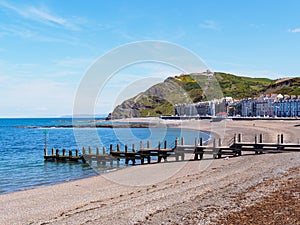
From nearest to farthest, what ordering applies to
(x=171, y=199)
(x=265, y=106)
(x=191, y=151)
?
1. (x=171, y=199)
2. (x=191, y=151)
3. (x=265, y=106)

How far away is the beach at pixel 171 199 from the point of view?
34.7ft

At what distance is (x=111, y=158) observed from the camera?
1293 inches

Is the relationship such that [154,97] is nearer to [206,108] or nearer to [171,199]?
[171,199]

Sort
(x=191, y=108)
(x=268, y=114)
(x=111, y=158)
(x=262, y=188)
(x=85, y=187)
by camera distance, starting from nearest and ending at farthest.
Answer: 1. (x=262, y=188)
2. (x=85, y=187)
3. (x=111, y=158)
4. (x=268, y=114)
5. (x=191, y=108)

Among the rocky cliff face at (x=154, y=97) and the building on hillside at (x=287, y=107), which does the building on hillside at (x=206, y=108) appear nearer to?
the rocky cliff face at (x=154, y=97)

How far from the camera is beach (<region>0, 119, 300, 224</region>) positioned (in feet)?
34.7

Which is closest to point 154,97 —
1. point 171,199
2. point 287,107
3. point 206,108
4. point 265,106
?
point 171,199

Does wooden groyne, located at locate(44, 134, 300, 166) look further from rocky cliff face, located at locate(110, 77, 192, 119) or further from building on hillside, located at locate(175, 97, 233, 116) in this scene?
building on hillside, located at locate(175, 97, 233, 116)

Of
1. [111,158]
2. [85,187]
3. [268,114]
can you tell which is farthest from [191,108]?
[85,187]

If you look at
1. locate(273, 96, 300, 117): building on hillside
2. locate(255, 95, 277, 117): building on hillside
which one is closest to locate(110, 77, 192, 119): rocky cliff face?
locate(255, 95, 277, 117): building on hillside

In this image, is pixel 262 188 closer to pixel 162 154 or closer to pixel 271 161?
pixel 271 161

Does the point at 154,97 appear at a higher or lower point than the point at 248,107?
higher

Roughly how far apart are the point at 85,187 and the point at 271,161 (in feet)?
36.6

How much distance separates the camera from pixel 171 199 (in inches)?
536
